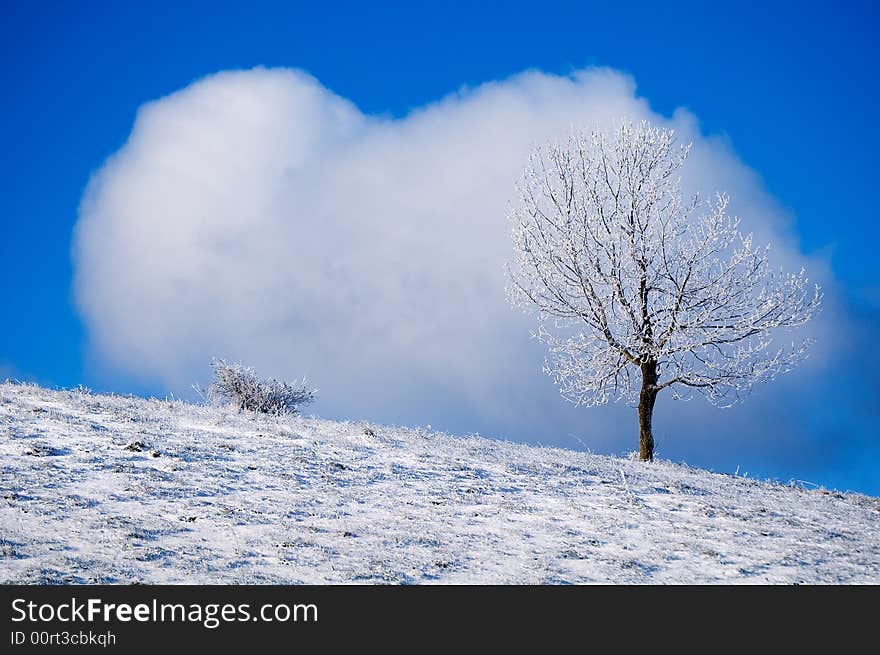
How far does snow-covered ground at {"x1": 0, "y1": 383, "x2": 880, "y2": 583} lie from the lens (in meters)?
10.8

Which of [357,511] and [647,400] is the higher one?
[647,400]

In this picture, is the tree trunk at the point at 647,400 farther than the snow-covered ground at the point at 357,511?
Yes

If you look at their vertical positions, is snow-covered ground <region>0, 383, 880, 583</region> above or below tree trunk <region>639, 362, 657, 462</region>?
below

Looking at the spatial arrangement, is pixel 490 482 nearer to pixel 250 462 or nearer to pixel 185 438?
pixel 250 462

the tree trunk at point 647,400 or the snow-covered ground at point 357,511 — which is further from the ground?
the tree trunk at point 647,400

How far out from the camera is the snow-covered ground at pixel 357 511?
1076cm

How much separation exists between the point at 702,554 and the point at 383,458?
7364mm

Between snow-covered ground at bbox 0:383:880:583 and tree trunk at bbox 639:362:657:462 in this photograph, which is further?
tree trunk at bbox 639:362:657:462

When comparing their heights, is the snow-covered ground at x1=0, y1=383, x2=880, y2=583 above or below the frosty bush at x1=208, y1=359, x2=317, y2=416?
below

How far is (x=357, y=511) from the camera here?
13383mm

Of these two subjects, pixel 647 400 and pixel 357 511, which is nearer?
pixel 357 511

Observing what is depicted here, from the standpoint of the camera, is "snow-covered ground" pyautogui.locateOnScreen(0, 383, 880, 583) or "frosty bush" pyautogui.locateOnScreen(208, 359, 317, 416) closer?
"snow-covered ground" pyautogui.locateOnScreen(0, 383, 880, 583)

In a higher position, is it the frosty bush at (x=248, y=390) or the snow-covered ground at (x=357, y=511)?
the frosty bush at (x=248, y=390)
